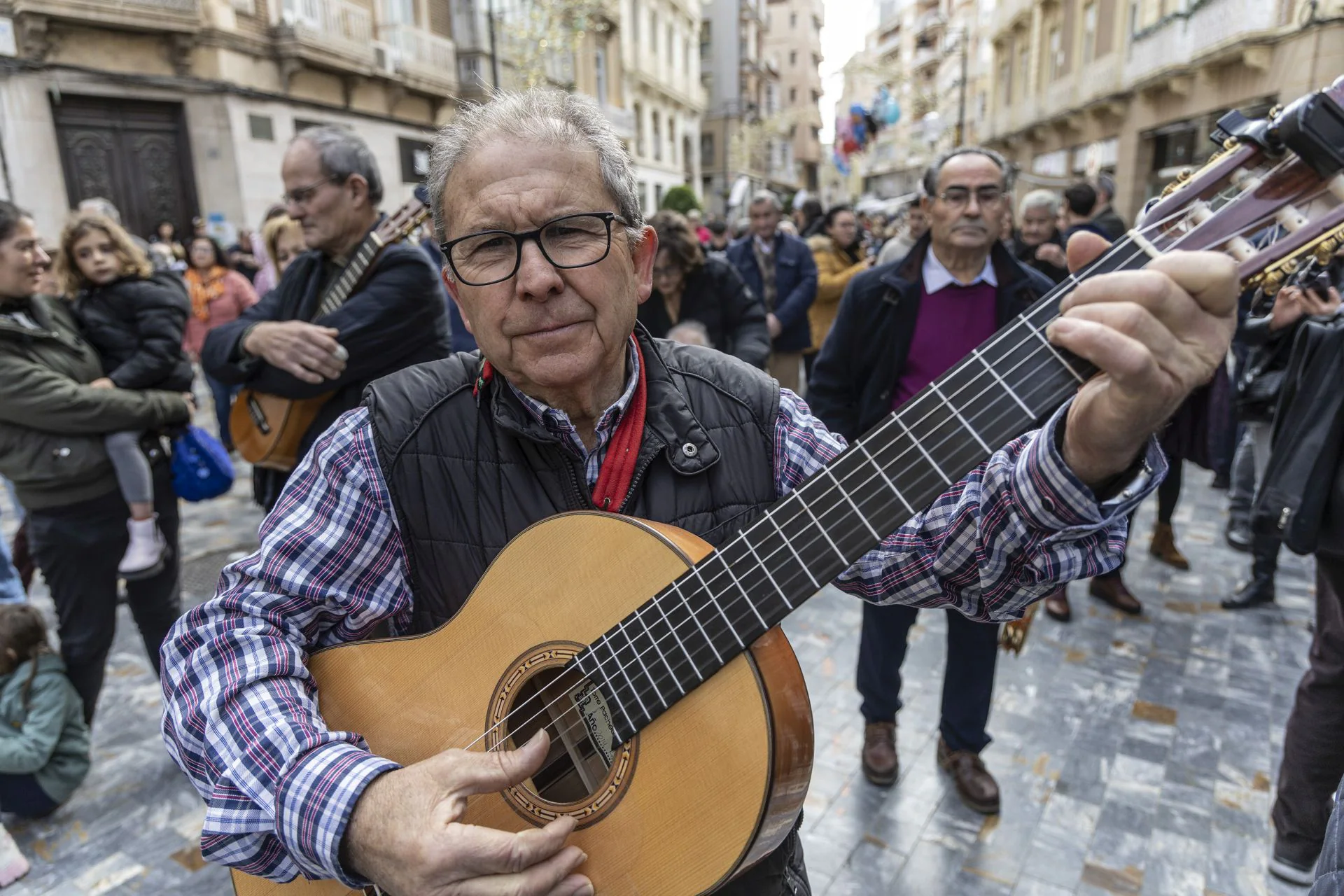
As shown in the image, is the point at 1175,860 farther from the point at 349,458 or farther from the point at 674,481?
the point at 349,458

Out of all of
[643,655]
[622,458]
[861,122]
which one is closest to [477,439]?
[622,458]

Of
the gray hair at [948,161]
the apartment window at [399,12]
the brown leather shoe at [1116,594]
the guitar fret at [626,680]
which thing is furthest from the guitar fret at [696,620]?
the apartment window at [399,12]

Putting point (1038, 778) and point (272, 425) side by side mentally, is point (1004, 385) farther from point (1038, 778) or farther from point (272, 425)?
point (1038, 778)

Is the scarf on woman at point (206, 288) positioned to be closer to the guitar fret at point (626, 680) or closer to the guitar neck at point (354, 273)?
the guitar neck at point (354, 273)

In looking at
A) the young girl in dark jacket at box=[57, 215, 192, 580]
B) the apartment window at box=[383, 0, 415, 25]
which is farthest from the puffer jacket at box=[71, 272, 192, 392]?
the apartment window at box=[383, 0, 415, 25]

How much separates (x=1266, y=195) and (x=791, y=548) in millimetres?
722

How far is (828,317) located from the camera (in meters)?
7.03

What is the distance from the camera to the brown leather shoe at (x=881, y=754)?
3.17 meters

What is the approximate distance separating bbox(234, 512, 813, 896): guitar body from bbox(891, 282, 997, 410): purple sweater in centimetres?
207

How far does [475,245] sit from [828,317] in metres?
5.97

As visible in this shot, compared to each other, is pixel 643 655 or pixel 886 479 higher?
pixel 886 479

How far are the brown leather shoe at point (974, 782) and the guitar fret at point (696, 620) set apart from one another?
2360 mm

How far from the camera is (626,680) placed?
4.04ft

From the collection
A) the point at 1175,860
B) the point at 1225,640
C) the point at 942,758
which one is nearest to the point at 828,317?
the point at 1225,640
